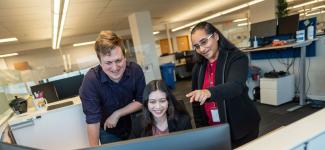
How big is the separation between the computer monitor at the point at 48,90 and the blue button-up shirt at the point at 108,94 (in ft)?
6.21

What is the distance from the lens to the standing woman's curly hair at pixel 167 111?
1244 millimetres

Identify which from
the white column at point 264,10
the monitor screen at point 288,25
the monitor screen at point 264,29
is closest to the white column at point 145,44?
the monitor screen at point 264,29

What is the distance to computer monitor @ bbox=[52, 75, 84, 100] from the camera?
9.62ft

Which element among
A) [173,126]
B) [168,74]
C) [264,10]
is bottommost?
[168,74]

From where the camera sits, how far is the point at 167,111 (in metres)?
1.25

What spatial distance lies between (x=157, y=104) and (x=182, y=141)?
2.33 ft

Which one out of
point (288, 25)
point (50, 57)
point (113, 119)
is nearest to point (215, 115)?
point (113, 119)

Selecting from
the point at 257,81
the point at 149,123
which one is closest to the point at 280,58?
the point at 257,81

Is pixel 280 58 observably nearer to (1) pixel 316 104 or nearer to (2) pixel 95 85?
(1) pixel 316 104

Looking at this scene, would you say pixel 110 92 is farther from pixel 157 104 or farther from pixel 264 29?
pixel 264 29

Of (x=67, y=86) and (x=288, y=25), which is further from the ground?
(x=288, y=25)

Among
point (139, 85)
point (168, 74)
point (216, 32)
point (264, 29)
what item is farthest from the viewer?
point (168, 74)

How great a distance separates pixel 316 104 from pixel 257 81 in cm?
97

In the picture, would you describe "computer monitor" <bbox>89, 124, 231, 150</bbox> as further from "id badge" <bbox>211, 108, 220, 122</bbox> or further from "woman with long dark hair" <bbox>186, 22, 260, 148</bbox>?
"id badge" <bbox>211, 108, 220, 122</bbox>
